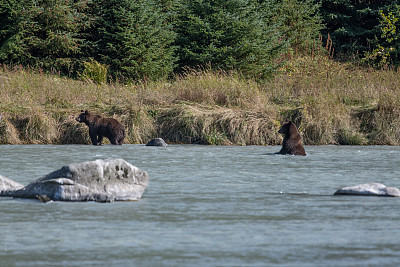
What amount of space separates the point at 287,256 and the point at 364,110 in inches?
609

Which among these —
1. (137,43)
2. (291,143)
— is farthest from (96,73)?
(291,143)

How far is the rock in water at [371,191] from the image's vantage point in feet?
29.5

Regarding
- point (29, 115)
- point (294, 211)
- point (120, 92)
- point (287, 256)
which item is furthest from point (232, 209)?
point (120, 92)

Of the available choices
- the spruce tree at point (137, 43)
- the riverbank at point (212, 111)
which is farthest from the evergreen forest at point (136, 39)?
the riverbank at point (212, 111)

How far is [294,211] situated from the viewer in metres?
7.84

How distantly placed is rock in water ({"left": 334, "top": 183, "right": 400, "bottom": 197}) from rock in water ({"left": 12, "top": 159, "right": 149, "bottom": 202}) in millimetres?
2627

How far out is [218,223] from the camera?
712 centimetres

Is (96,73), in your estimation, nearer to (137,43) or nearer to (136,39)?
(136,39)

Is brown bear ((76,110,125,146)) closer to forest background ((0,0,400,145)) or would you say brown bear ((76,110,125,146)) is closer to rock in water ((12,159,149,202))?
forest background ((0,0,400,145))

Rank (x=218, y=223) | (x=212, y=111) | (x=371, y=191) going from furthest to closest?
(x=212, y=111), (x=371, y=191), (x=218, y=223)

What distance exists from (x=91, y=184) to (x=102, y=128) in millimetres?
9633

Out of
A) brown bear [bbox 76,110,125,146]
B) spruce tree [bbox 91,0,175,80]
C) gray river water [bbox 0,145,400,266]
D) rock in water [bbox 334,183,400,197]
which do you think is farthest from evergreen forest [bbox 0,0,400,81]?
rock in water [bbox 334,183,400,197]

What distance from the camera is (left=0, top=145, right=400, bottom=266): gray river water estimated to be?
224 inches

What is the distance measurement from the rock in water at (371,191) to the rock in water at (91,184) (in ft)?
8.62
